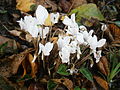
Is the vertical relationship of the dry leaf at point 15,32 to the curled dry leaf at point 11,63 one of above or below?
above

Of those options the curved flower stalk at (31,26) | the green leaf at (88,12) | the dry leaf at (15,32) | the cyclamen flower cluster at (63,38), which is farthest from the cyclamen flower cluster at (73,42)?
the green leaf at (88,12)

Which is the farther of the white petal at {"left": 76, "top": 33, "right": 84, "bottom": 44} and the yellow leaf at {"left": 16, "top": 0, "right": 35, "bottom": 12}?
the yellow leaf at {"left": 16, "top": 0, "right": 35, "bottom": 12}

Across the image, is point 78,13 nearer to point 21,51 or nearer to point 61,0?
point 61,0

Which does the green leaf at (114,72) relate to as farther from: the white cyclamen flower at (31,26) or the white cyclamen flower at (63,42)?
the white cyclamen flower at (31,26)

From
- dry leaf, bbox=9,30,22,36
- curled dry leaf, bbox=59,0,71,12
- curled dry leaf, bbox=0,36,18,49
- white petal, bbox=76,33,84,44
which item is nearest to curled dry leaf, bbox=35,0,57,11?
curled dry leaf, bbox=59,0,71,12

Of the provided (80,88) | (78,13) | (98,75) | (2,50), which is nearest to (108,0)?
(78,13)

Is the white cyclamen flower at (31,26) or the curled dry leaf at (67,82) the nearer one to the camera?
the white cyclamen flower at (31,26)

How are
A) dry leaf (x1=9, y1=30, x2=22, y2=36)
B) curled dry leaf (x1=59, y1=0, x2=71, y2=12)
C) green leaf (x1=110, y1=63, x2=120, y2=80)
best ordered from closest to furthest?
green leaf (x1=110, y1=63, x2=120, y2=80) → dry leaf (x1=9, y1=30, x2=22, y2=36) → curled dry leaf (x1=59, y1=0, x2=71, y2=12)

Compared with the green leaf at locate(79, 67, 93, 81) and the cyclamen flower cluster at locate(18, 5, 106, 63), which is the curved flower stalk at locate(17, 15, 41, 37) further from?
the green leaf at locate(79, 67, 93, 81)

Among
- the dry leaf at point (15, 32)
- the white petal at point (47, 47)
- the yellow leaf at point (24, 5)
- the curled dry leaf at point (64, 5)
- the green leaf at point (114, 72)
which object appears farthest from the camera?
the curled dry leaf at point (64, 5)
